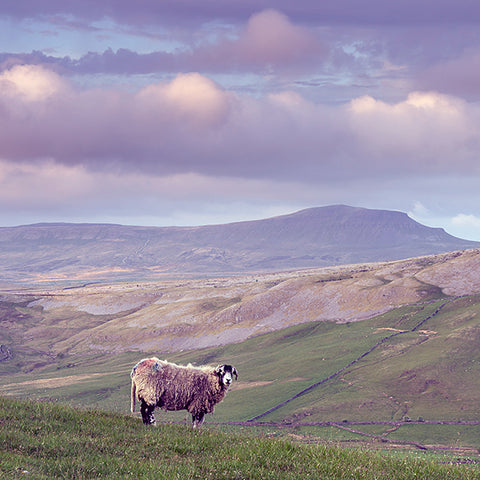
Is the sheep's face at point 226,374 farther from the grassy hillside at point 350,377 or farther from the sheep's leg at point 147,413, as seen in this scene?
the grassy hillside at point 350,377

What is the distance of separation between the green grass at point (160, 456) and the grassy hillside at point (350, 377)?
62228mm

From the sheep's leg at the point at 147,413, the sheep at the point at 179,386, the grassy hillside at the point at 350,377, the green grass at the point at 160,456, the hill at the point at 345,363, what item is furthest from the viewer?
the hill at the point at 345,363

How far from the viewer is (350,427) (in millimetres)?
100938

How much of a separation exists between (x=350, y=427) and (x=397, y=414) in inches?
449

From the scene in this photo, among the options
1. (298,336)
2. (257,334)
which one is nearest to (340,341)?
(298,336)

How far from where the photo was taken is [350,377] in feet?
422

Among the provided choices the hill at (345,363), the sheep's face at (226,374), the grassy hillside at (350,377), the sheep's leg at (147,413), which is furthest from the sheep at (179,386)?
the hill at (345,363)

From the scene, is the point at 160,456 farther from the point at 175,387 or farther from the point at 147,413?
the point at 175,387

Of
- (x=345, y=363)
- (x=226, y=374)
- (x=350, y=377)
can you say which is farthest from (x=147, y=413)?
(x=345, y=363)

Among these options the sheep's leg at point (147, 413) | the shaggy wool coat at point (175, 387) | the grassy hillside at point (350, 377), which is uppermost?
the shaggy wool coat at point (175, 387)

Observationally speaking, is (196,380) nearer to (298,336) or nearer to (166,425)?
(166,425)

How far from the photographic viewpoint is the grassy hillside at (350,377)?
10319 cm

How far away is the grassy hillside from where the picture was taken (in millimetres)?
103188

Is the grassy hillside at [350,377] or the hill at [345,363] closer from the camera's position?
the grassy hillside at [350,377]
